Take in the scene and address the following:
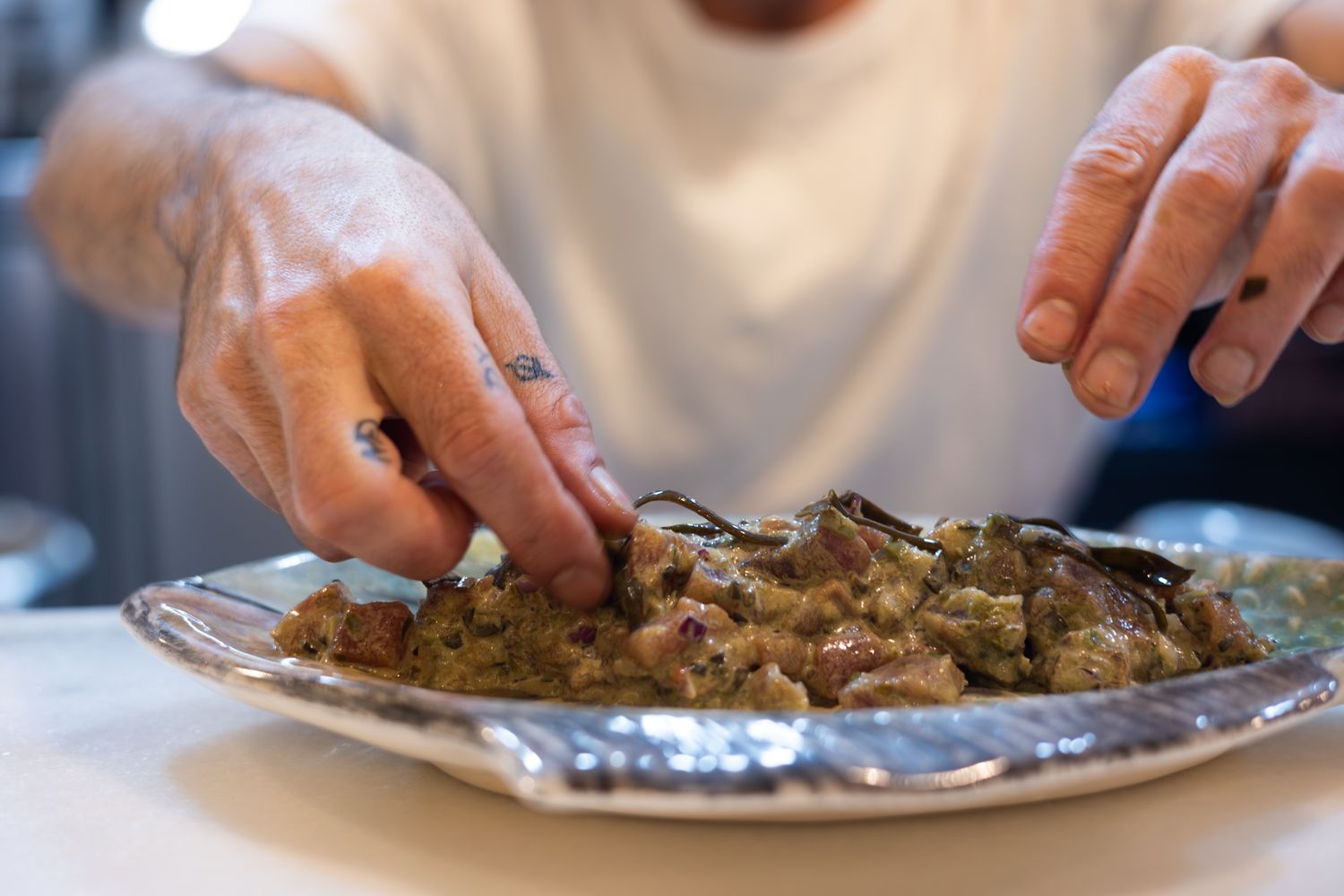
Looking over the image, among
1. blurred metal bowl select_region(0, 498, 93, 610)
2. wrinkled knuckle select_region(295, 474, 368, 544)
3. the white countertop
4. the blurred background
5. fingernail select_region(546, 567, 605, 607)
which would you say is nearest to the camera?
the white countertop

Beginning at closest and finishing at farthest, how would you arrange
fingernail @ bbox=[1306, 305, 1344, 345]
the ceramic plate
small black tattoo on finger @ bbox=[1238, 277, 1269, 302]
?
the ceramic plate → small black tattoo on finger @ bbox=[1238, 277, 1269, 302] → fingernail @ bbox=[1306, 305, 1344, 345]

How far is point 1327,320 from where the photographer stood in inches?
52.1

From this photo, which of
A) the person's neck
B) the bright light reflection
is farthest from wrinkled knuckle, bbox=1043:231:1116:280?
the bright light reflection

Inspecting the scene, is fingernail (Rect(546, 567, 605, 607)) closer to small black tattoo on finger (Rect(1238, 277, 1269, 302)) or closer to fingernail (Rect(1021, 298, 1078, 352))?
fingernail (Rect(1021, 298, 1078, 352))

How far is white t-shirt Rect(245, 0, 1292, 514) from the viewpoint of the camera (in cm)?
259

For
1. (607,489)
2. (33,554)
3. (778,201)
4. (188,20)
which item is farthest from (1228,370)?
(188,20)

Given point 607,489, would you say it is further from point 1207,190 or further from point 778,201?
point 778,201

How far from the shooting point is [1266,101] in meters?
1.26

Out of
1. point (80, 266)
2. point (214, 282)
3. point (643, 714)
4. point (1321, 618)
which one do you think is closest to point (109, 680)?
point (214, 282)

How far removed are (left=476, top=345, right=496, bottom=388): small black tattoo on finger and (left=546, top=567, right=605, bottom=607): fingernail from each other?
0.20 metres

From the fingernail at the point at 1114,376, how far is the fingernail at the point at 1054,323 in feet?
0.13

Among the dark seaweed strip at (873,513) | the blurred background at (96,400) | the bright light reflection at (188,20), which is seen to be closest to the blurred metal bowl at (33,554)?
the blurred background at (96,400)

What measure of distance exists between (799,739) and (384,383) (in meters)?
0.50

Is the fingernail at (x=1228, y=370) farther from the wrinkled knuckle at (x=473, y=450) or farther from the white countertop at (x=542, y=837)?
the wrinkled knuckle at (x=473, y=450)
